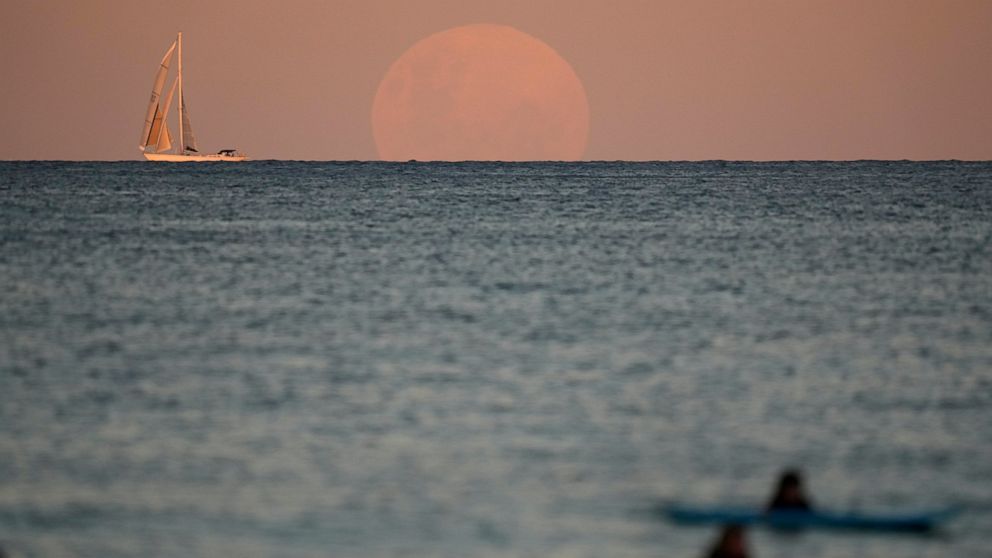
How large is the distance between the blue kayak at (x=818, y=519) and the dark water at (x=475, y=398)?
1.09 feet

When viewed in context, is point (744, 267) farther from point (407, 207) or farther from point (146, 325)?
point (407, 207)

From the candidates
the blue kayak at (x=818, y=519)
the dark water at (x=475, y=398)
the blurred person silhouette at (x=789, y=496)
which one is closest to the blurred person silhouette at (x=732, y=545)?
the dark water at (x=475, y=398)

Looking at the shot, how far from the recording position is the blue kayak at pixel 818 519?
23.8 m

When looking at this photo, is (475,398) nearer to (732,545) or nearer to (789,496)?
(789,496)

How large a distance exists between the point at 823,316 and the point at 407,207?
80.9 meters

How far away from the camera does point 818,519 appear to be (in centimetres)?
2388

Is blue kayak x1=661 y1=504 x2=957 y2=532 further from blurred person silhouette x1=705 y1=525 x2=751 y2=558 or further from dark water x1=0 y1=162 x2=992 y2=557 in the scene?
blurred person silhouette x1=705 y1=525 x2=751 y2=558

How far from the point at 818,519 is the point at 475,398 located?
11.1 metres

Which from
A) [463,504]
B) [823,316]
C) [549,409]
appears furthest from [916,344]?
[463,504]

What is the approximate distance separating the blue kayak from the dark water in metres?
0.33

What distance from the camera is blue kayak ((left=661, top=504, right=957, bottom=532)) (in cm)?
2383

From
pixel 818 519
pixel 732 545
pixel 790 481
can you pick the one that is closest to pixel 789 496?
pixel 790 481

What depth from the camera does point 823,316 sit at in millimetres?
48219

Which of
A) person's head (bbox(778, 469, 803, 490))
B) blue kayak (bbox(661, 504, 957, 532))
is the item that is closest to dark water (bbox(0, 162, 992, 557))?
blue kayak (bbox(661, 504, 957, 532))
